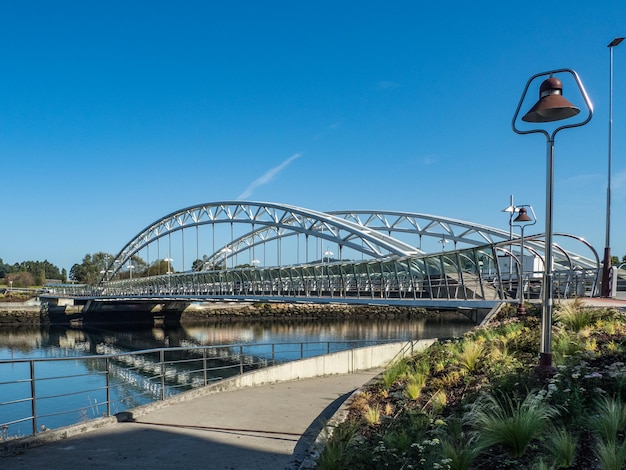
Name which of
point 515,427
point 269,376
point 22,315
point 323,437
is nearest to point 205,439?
point 323,437

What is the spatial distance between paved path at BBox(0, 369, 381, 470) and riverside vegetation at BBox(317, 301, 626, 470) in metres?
0.76

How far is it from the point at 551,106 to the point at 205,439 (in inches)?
233

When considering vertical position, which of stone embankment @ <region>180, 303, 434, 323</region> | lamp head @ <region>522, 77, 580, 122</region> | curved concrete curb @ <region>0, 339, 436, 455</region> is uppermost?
lamp head @ <region>522, 77, 580, 122</region>

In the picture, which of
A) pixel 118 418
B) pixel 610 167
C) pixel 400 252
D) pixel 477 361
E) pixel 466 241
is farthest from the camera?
pixel 466 241

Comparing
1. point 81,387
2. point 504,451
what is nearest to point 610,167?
point 504,451

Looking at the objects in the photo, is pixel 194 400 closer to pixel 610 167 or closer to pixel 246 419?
pixel 246 419

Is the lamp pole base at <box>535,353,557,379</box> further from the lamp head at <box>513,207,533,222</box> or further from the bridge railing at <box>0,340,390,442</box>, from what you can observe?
the lamp head at <box>513,207,533,222</box>

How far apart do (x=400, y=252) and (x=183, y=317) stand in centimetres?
4183

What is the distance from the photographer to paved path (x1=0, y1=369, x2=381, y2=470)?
19.0 ft

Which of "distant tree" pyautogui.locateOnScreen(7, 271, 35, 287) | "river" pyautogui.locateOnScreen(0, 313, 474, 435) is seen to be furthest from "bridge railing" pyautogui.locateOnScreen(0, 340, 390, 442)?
"distant tree" pyautogui.locateOnScreen(7, 271, 35, 287)

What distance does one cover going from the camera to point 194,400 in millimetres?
9125

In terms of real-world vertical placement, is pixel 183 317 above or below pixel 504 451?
below

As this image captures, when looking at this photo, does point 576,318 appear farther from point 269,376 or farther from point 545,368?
point 269,376

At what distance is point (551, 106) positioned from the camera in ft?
21.8
